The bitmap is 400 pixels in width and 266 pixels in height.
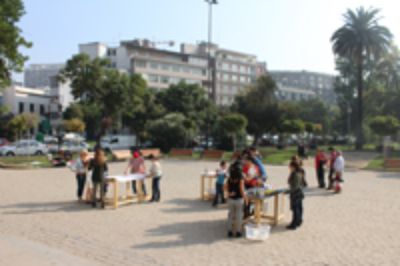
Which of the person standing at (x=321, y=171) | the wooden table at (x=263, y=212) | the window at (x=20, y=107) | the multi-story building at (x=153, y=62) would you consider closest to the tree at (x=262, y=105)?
the person standing at (x=321, y=171)

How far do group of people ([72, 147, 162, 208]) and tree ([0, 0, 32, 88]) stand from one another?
15.8 meters

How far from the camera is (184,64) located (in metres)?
88.6

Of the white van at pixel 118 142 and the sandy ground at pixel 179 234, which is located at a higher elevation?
the white van at pixel 118 142

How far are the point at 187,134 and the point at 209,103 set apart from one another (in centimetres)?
1849

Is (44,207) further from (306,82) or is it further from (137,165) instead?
(306,82)

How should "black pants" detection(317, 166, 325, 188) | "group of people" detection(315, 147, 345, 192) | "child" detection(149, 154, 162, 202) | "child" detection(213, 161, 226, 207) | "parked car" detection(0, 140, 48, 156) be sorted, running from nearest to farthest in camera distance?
"child" detection(213, 161, 226, 207), "child" detection(149, 154, 162, 202), "group of people" detection(315, 147, 345, 192), "black pants" detection(317, 166, 325, 188), "parked car" detection(0, 140, 48, 156)

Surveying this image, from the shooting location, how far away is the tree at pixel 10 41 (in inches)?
969

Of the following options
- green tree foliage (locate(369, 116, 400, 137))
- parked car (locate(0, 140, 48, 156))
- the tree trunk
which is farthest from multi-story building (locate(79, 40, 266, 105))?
parked car (locate(0, 140, 48, 156))

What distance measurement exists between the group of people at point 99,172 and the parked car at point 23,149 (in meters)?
26.2

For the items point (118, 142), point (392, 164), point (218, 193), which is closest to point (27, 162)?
point (218, 193)

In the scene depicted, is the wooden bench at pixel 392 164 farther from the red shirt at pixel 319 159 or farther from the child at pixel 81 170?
the child at pixel 81 170

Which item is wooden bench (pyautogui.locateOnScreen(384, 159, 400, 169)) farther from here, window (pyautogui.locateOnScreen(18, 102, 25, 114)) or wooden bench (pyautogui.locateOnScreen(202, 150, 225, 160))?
window (pyautogui.locateOnScreen(18, 102, 25, 114))

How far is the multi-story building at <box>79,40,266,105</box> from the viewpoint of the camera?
81500mm

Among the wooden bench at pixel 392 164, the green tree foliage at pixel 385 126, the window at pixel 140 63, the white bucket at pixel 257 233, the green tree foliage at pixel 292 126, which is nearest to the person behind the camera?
the white bucket at pixel 257 233
